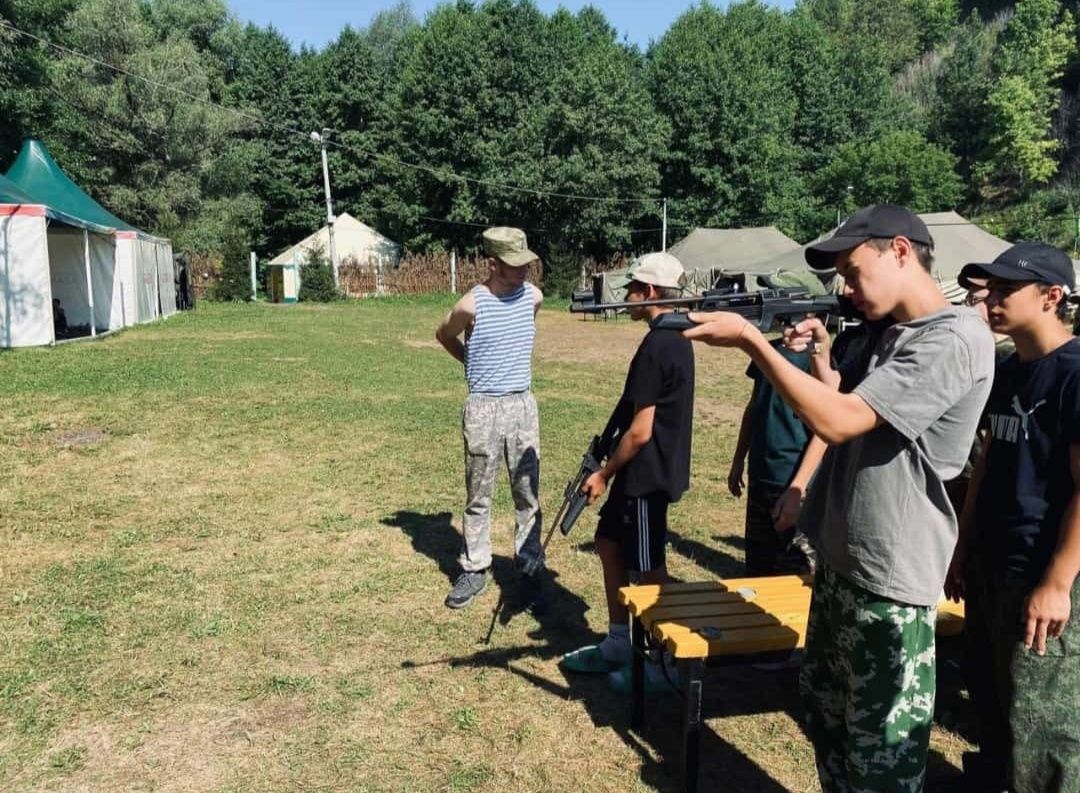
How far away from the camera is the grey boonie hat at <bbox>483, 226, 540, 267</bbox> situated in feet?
14.2

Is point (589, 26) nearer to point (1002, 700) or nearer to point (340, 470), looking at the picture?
point (340, 470)

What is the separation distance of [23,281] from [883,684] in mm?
17363

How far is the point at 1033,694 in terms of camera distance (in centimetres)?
255

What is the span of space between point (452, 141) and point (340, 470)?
124 feet

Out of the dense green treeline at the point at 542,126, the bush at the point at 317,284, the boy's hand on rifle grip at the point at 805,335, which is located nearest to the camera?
the boy's hand on rifle grip at the point at 805,335

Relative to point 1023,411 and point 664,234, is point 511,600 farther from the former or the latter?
point 664,234

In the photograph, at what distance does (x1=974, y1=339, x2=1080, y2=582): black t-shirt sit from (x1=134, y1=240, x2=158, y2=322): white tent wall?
21885 mm

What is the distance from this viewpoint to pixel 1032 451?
2.59m

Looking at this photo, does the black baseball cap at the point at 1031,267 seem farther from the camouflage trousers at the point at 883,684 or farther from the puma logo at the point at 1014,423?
the camouflage trousers at the point at 883,684

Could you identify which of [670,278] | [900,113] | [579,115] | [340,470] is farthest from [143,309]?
[900,113]

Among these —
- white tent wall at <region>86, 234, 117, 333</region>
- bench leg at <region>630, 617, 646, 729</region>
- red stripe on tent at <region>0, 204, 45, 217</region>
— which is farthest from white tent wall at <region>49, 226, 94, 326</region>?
bench leg at <region>630, 617, 646, 729</region>

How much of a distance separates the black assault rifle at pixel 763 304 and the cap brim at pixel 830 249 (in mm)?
291

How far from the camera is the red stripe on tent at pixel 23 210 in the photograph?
15398mm

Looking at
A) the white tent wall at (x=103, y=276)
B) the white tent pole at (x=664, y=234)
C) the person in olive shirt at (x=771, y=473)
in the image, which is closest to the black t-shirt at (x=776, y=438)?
the person in olive shirt at (x=771, y=473)
